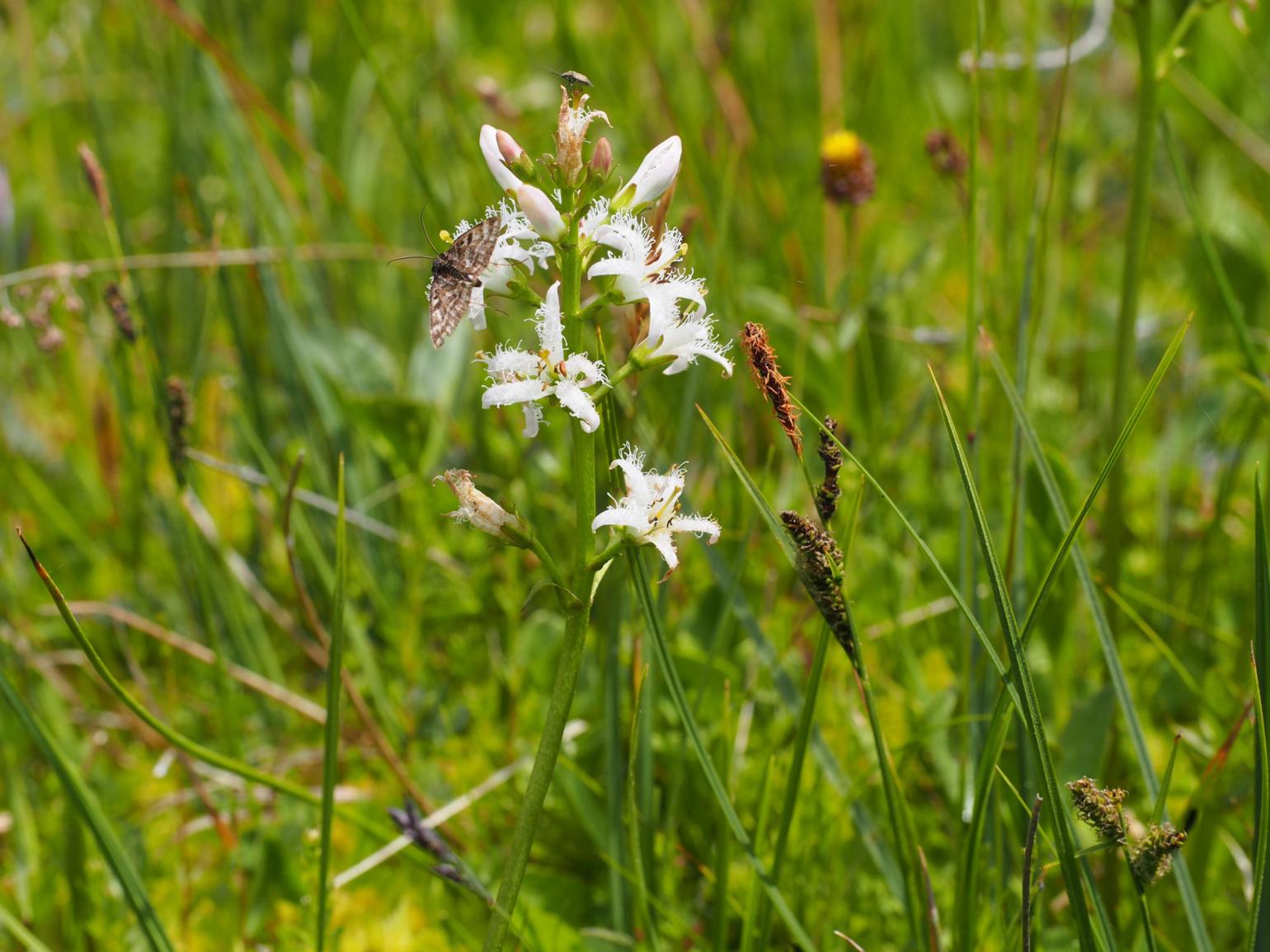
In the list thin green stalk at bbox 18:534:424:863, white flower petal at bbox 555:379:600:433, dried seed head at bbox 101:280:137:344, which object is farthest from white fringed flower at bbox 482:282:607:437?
dried seed head at bbox 101:280:137:344

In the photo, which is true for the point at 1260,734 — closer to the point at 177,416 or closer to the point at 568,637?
the point at 568,637

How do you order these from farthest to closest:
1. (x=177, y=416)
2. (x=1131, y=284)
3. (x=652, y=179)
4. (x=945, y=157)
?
(x=945, y=157), (x=1131, y=284), (x=177, y=416), (x=652, y=179)

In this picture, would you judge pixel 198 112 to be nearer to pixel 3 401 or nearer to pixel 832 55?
pixel 3 401

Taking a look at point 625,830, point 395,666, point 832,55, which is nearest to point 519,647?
point 395,666

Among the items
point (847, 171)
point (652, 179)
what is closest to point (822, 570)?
point (652, 179)

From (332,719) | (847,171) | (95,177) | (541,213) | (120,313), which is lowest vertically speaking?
(332,719)

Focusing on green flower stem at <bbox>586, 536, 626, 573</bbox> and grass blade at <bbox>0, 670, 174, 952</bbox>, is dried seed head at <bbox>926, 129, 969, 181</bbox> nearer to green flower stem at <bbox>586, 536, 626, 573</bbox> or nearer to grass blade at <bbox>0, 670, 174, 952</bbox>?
green flower stem at <bbox>586, 536, 626, 573</bbox>
